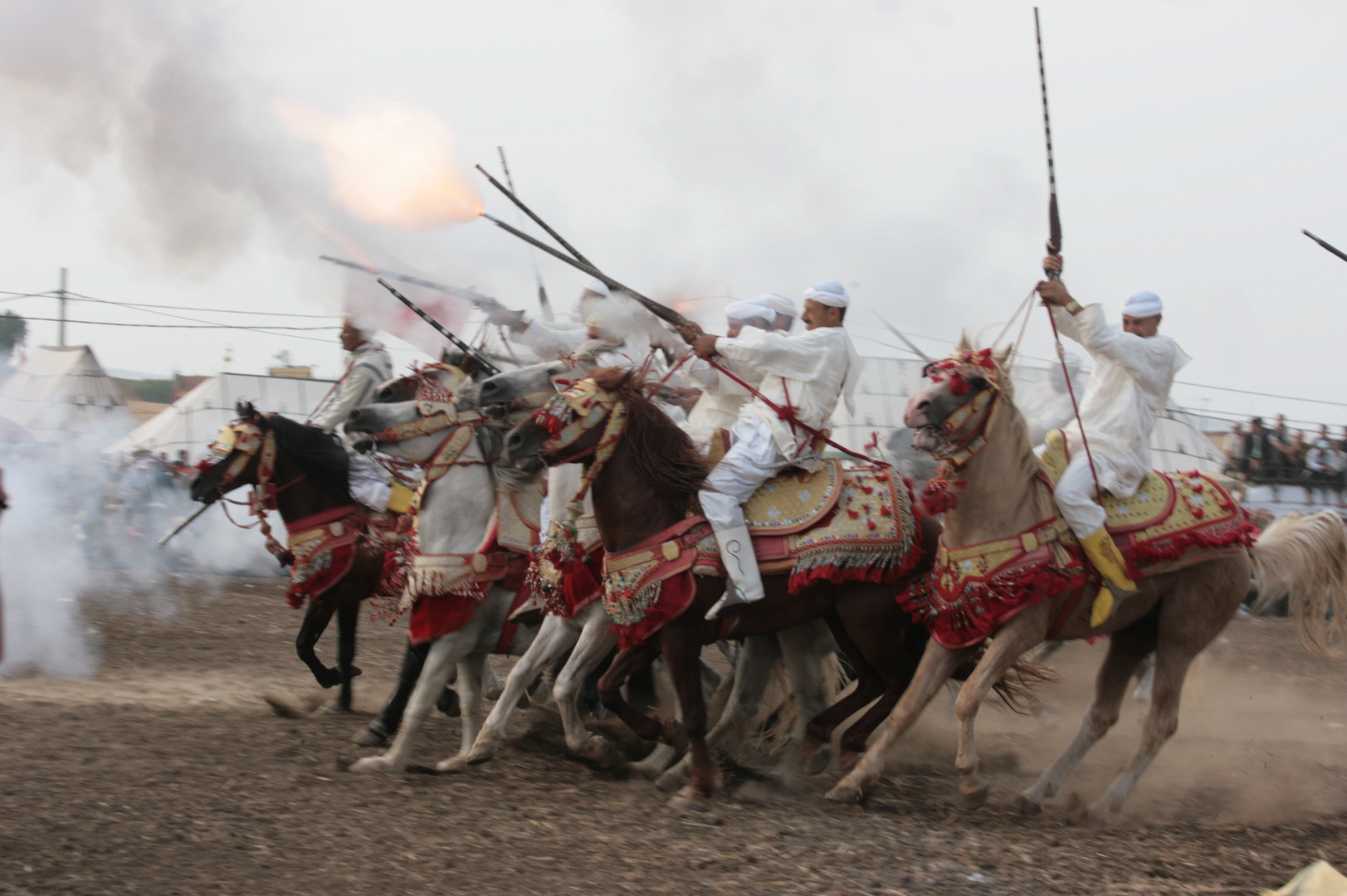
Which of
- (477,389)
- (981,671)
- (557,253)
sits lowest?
(981,671)

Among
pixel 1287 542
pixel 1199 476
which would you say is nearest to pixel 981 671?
pixel 1199 476

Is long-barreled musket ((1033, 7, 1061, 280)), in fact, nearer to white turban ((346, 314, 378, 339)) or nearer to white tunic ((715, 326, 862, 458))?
white tunic ((715, 326, 862, 458))

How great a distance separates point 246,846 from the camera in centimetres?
485

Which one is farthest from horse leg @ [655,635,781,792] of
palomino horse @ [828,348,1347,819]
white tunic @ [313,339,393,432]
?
white tunic @ [313,339,393,432]

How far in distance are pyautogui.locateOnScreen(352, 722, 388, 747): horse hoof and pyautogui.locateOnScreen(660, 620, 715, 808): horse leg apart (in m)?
1.96

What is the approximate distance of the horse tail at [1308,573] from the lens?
22.9 ft

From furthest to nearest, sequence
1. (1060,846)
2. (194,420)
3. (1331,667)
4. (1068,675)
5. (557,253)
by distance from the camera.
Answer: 1. (194,420)
2. (1331,667)
3. (1068,675)
4. (557,253)
5. (1060,846)

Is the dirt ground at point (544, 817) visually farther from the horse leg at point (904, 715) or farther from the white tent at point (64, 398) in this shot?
the white tent at point (64, 398)

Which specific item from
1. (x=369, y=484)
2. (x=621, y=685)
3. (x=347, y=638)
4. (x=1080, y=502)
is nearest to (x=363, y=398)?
(x=369, y=484)

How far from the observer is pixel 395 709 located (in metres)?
7.08

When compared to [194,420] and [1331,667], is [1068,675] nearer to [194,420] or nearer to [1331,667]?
[1331,667]

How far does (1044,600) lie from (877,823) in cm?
141

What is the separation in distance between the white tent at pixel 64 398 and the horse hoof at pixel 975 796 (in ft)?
46.2

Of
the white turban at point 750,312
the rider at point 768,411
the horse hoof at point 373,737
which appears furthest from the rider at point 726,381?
the horse hoof at point 373,737
